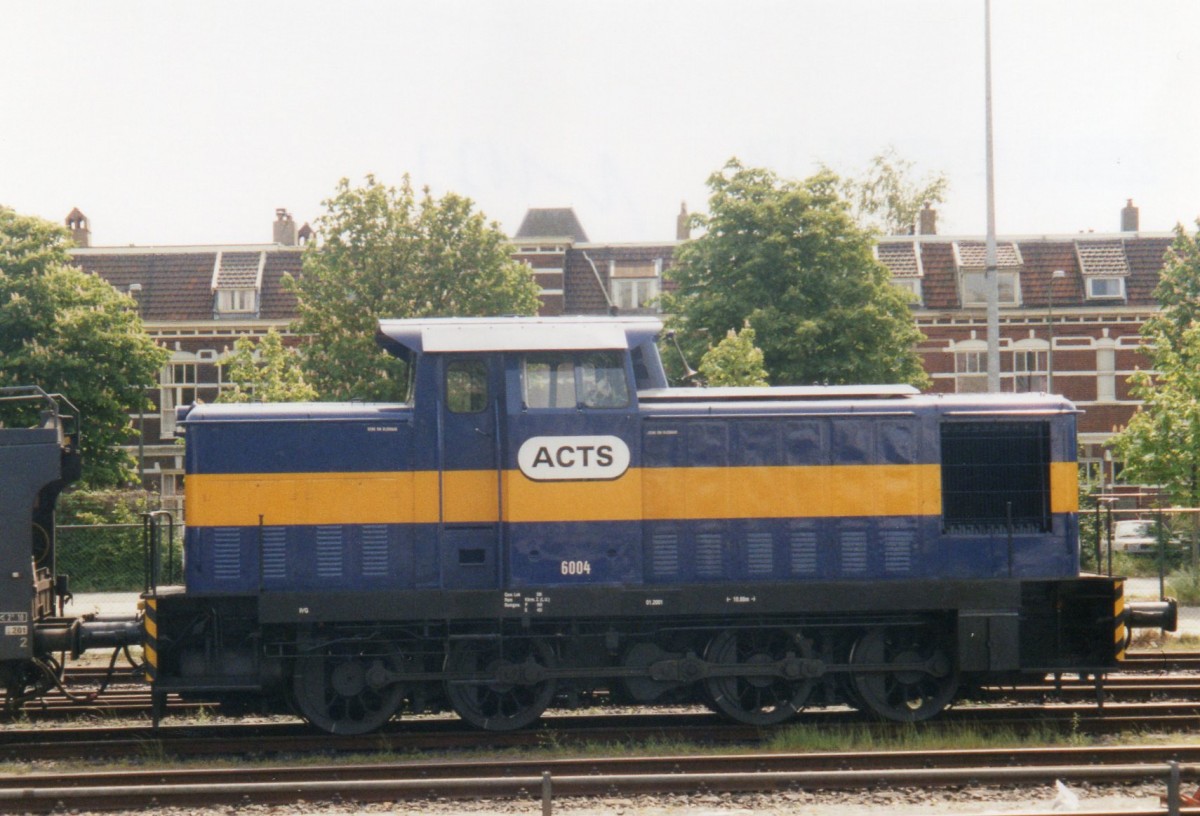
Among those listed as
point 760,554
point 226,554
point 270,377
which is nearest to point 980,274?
point 270,377

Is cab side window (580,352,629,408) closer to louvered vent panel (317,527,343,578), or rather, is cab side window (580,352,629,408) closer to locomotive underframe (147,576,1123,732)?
locomotive underframe (147,576,1123,732)

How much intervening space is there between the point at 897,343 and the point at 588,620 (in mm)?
25267

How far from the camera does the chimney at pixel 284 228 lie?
158 ft

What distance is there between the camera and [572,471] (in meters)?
10.9

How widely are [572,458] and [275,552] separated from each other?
3.04 m

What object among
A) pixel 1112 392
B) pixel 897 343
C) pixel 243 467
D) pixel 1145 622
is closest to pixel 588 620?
pixel 243 467

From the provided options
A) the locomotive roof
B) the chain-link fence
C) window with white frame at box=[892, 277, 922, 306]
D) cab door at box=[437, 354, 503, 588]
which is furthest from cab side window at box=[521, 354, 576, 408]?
window with white frame at box=[892, 277, 922, 306]

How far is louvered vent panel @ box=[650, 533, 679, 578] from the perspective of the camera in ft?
36.6

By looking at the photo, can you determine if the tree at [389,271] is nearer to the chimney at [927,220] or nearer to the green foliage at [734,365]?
the green foliage at [734,365]

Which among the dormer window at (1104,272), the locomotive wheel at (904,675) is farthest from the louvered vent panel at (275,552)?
the dormer window at (1104,272)

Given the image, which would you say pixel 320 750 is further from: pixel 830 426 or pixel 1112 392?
pixel 1112 392

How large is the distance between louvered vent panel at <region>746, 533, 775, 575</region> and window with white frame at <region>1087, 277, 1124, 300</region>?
119 feet

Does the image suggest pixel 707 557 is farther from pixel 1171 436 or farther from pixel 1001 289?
pixel 1001 289

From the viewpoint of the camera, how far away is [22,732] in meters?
11.6
